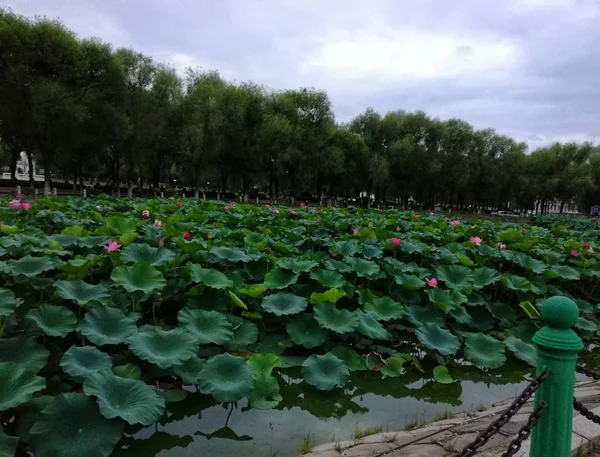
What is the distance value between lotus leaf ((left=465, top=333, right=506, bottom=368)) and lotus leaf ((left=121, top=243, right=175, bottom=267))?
3081 millimetres

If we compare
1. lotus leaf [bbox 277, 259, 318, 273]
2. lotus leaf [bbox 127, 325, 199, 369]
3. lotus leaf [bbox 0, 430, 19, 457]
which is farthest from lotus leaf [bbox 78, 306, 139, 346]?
lotus leaf [bbox 277, 259, 318, 273]

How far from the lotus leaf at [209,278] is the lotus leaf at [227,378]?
1.09 metres

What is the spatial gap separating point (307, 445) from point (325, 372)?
2.42ft

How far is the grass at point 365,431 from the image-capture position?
9.59 ft

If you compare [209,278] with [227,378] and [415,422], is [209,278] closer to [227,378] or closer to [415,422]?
[227,378]

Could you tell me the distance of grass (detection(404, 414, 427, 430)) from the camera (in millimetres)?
3142

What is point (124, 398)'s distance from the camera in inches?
97.4

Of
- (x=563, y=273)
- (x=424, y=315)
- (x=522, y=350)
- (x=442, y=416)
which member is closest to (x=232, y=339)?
(x=442, y=416)

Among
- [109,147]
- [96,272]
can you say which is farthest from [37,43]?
[96,272]

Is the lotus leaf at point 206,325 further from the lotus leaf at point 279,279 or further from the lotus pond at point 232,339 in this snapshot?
the lotus leaf at point 279,279

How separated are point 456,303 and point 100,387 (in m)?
3.75

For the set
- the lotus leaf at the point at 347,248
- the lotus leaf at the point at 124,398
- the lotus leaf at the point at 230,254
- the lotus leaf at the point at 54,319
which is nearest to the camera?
the lotus leaf at the point at 124,398

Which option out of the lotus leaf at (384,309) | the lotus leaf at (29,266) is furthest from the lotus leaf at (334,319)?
the lotus leaf at (29,266)

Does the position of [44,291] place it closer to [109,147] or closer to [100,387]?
[100,387]
